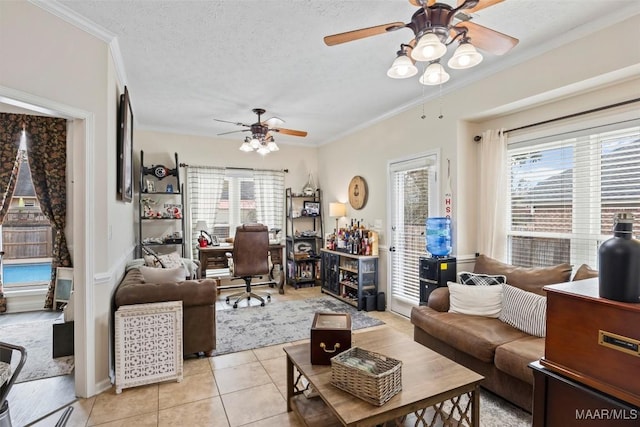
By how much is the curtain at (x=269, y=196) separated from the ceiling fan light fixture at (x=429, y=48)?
463cm

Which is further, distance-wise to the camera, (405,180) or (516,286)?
(405,180)

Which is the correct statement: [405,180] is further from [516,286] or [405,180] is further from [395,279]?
[516,286]

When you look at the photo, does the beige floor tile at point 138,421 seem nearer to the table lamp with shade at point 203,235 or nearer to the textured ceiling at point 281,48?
the textured ceiling at point 281,48

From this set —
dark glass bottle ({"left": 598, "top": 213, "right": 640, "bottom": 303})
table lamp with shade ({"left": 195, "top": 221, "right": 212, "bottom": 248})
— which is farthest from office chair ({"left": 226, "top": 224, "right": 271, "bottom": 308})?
dark glass bottle ({"left": 598, "top": 213, "right": 640, "bottom": 303})

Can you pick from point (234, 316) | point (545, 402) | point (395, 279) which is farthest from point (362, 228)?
point (545, 402)

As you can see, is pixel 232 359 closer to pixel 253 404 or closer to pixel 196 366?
pixel 196 366

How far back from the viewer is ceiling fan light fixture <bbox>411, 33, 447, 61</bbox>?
162 centimetres

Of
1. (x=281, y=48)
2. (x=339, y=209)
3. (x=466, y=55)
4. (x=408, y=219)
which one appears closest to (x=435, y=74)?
(x=466, y=55)

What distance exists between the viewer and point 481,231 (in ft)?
11.3

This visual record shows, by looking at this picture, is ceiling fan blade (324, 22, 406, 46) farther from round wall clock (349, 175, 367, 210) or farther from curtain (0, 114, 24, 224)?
curtain (0, 114, 24, 224)

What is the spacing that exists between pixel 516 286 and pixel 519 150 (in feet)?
4.52

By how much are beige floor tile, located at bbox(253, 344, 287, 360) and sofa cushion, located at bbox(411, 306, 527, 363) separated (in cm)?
137

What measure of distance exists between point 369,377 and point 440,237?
2.33 metres

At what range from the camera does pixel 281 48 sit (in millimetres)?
2666
